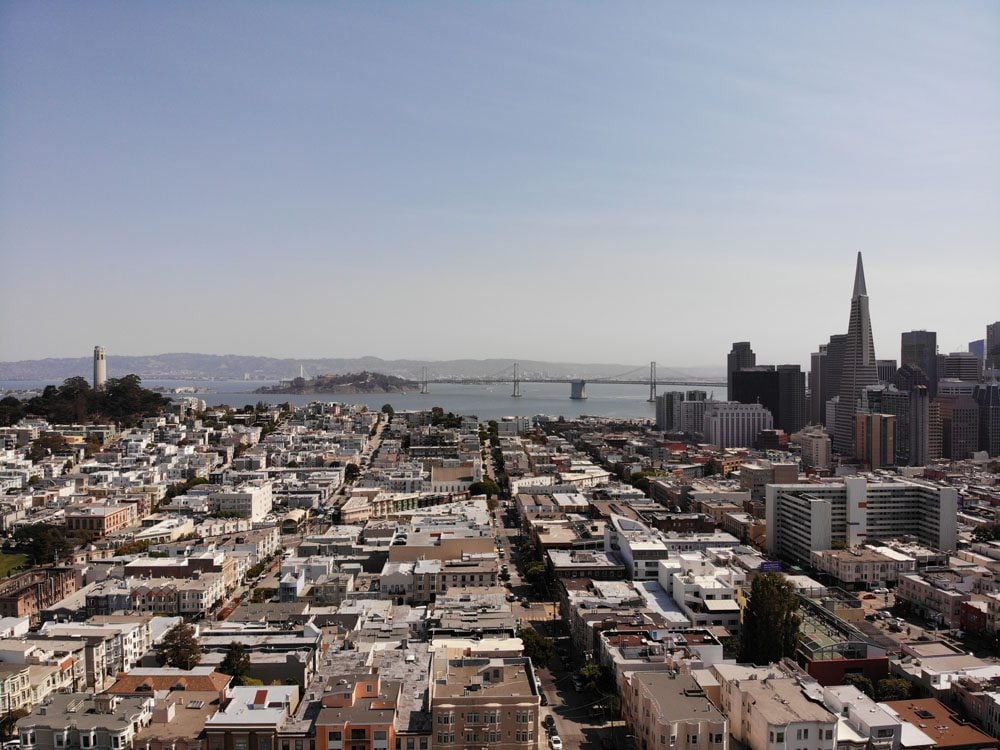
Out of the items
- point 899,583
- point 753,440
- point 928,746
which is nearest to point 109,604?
point 928,746

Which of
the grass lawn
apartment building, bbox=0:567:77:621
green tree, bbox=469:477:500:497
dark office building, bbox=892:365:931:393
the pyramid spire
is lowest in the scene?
the grass lawn

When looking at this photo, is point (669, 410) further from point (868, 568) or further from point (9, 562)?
point (9, 562)

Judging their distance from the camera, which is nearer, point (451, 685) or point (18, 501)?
point (451, 685)

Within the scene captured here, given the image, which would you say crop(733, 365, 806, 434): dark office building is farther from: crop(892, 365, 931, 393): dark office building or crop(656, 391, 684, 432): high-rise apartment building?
crop(892, 365, 931, 393): dark office building

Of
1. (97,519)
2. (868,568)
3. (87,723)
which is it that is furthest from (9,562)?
(868,568)

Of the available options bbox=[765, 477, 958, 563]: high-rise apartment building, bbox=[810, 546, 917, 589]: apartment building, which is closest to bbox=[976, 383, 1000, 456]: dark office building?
bbox=[765, 477, 958, 563]: high-rise apartment building

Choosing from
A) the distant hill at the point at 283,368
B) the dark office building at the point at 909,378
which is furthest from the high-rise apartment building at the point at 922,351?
the distant hill at the point at 283,368

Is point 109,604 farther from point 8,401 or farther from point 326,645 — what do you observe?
point 8,401
